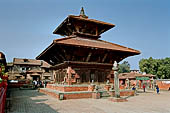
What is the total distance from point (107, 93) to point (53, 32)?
10901 millimetres

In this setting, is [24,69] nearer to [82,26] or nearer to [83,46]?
[82,26]

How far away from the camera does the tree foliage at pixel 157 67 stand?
48.5m

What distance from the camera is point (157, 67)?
52.5m

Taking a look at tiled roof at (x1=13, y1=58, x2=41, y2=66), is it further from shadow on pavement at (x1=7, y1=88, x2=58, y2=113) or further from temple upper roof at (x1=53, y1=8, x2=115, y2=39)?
shadow on pavement at (x1=7, y1=88, x2=58, y2=113)

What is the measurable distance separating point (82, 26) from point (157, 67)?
4444cm

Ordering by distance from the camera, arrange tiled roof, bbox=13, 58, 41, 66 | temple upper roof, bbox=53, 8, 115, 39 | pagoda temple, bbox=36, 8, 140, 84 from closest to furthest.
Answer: pagoda temple, bbox=36, 8, 140, 84 → temple upper roof, bbox=53, 8, 115, 39 → tiled roof, bbox=13, 58, 41, 66

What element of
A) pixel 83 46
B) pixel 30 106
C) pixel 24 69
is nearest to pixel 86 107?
pixel 30 106

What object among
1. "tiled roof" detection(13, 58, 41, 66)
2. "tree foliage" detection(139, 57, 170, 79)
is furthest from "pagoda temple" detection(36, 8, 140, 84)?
"tree foliage" detection(139, 57, 170, 79)

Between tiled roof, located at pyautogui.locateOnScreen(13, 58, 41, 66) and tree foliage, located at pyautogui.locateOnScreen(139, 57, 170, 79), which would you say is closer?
tiled roof, located at pyautogui.locateOnScreen(13, 58, 41, 66)

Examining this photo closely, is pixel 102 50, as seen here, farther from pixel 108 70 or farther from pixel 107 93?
pixel 107 93

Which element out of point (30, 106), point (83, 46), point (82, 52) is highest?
point (83, 46)

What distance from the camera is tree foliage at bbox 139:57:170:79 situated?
159 ft

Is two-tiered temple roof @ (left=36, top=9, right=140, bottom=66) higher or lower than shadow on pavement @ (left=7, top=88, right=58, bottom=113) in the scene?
higher

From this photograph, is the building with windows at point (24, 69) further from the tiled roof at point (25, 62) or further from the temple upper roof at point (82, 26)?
the temple upper roof at point (82, 26)
